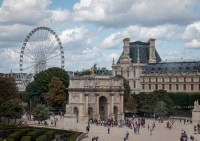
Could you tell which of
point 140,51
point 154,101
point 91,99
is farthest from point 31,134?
point 140,51

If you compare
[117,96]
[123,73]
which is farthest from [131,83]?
[117,96]

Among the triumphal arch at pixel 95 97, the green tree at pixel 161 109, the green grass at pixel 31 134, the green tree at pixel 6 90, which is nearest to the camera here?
the green grass at pixel 31 134

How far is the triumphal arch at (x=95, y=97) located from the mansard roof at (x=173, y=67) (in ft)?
145

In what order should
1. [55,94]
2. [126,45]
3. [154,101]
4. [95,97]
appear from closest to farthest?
1. [95,97]
2. [55,94]
3. [154,101]
4. [126,45]

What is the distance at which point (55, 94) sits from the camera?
105938 mm

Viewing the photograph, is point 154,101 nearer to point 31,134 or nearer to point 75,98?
point 75,98

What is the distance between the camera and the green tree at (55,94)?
105000mm

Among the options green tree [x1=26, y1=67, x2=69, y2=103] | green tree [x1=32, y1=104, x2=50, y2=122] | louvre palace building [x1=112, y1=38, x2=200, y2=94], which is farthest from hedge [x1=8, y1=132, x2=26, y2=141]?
louvre palace building [x1=112, y1=38, x2=200, y2=94]

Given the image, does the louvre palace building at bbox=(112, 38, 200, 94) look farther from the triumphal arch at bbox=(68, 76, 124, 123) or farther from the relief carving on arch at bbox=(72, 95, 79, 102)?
the relief carving on arch at bbox=(72, 95, 79, 102)

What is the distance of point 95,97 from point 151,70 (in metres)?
56.3

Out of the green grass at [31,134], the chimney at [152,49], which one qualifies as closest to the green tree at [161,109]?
the green grass at [31,134]

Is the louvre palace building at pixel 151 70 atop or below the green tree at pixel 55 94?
atop

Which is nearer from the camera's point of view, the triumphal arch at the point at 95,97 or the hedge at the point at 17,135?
the hedge at the point at 17,135

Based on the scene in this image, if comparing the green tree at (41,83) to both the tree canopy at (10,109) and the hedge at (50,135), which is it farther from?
the hedge at (50,135)
